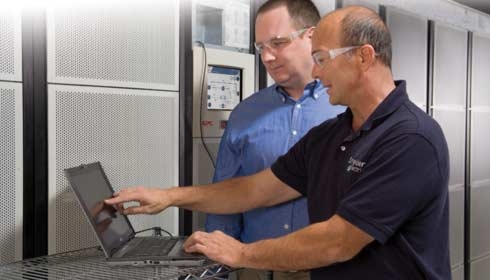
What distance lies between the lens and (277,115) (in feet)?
6.77

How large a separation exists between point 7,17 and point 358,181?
46.0 inches

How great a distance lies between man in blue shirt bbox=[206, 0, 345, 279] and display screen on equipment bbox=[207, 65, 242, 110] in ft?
1.09

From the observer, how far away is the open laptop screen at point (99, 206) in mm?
1591

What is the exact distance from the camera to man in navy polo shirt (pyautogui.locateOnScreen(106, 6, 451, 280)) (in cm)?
137

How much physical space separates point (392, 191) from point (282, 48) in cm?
79

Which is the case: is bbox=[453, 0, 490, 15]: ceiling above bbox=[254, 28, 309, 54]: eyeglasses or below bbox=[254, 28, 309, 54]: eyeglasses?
above

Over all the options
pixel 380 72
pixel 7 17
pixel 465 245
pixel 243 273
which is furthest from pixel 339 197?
pixel 465 245

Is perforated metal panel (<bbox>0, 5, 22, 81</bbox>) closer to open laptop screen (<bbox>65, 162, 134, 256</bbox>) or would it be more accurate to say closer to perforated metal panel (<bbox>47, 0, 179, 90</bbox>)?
perforated metal panel (<bbox>47, 0, 179, 90</bbox>)

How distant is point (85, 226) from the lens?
1962 millimetres

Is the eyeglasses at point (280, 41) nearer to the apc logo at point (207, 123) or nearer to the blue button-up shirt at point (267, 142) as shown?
the blue button-up shirt at point (267, 142)

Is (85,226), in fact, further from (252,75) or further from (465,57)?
(465,57)

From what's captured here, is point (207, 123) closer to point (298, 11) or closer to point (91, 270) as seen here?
point (298, 11)

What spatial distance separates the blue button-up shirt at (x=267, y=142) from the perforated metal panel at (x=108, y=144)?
0.26 meters

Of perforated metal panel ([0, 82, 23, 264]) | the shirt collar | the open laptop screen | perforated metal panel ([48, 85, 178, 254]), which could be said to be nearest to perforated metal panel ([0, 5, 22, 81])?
perforated metal panel ([0, 82, 23, 264])
